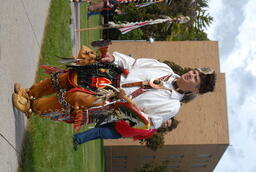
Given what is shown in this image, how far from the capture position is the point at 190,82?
4336 millimetres

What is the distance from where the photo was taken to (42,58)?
6.28 metres

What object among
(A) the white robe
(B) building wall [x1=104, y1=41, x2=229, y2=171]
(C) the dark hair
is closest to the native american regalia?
(A) the white robe

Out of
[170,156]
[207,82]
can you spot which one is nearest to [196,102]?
[170,156]

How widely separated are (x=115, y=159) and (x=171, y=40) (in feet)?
37.4

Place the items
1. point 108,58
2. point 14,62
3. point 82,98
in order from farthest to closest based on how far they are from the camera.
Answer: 1. point 108,58
2. point 14,62
3. point 82,98

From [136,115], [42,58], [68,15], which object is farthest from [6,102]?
[68,15]

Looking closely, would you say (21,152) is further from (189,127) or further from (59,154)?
(189,127)

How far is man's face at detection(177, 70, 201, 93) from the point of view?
4344mm

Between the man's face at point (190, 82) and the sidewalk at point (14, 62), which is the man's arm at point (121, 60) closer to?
the man's face at point (190, 82)

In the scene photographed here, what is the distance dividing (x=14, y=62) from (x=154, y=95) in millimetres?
2052

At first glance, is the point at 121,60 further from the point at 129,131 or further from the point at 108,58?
the point at 129,131

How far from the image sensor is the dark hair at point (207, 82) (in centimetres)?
441

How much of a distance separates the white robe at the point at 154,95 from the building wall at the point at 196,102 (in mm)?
16289

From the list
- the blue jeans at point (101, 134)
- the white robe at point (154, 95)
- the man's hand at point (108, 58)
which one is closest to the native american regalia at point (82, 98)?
the man's hand at point (108, 58)
